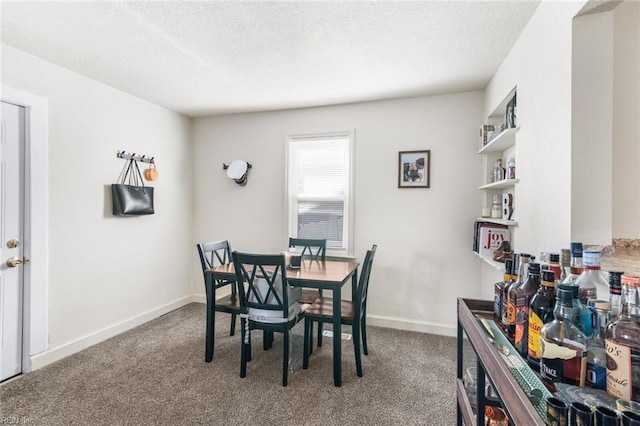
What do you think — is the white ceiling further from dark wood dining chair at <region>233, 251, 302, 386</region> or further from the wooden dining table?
the wooden dining table

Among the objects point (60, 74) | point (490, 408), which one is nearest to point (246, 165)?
point (60, 74)

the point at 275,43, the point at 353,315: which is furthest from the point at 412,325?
the point at 275,43

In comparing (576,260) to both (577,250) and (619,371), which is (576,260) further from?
(619,371)

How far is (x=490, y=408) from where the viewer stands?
109cm

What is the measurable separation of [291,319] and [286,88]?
2.19m

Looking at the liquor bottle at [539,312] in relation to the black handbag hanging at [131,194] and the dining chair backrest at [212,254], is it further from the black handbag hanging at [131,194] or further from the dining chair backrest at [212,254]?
the black handbag hanging at [131,194]

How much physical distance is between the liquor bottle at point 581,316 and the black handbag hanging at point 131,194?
350 cm

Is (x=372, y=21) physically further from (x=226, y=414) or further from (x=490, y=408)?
(x=226, y=414)

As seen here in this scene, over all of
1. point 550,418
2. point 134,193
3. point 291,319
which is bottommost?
point 291,319

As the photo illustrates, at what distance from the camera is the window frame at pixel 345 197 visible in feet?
11.2

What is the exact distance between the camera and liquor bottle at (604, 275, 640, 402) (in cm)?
66

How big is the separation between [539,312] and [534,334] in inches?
2.7

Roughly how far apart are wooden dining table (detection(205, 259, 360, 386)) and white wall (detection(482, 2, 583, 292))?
1.29 meters

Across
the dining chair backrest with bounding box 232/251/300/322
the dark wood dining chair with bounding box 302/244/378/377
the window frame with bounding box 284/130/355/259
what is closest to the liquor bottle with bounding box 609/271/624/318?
the dark wood dining chair with bounding box 302/244/378/377
